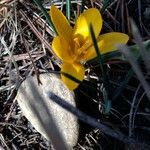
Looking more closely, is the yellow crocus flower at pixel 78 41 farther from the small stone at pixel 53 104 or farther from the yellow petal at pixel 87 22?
the small stone at pixel 53 104

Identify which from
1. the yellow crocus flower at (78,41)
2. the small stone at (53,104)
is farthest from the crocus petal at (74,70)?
the small stone at (53,104)

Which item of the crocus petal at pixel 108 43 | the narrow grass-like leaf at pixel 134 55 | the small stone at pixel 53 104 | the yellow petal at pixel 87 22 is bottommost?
the small stone at pixel 53 104

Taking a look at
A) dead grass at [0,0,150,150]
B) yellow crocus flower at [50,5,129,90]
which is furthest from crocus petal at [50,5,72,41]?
dead grass at [0,0,150,150]

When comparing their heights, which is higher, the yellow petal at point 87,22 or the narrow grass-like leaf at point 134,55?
the yellow petal at point 87,22

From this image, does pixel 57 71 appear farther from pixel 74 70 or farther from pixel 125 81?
pixel 125 81

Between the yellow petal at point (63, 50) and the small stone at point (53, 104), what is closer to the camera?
the yellow petal at point (63, 50)

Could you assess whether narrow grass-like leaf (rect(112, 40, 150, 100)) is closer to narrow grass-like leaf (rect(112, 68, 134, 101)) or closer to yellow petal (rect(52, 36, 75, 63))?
narrow grass-like leaf (rect(112, 68, 134, 101))

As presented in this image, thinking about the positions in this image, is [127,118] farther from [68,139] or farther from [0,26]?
[0,26]

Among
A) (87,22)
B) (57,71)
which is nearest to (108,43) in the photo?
(87,22)
